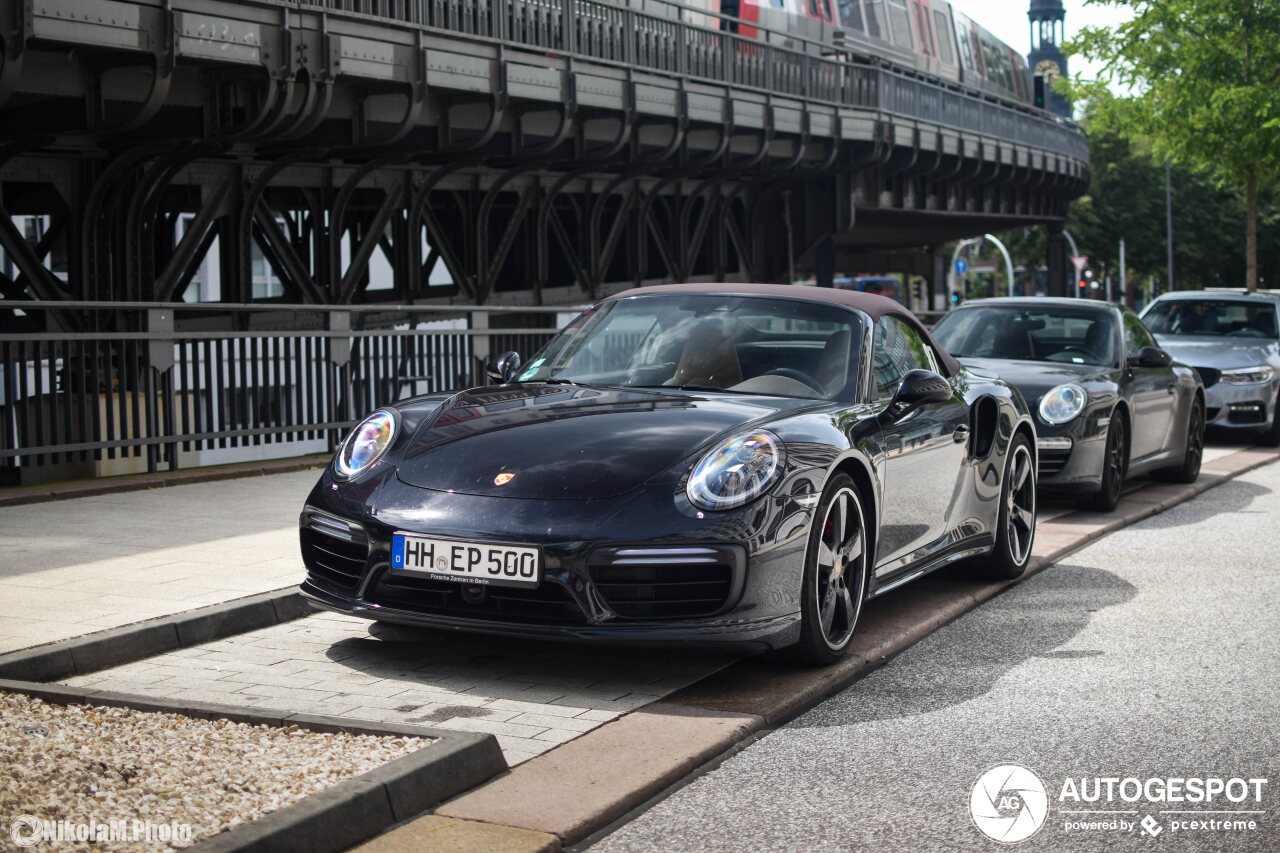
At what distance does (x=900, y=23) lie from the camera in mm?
36750

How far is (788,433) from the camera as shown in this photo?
18.6 ft

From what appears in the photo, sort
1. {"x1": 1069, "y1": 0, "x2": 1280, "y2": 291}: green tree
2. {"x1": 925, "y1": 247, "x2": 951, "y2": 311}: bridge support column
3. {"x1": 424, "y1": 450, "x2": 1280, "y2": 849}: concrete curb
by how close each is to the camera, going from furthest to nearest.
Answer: {"x1": 925, "y1": 247, "x2": 951, "y2": 311}: bridge support column, {"x1": 1069, "y1": 0, "x2": 1280, "y2": 291}: green tree, {"x1": 424, "y1": 450, "x2": 1280, "y2": 849}: concrete curb

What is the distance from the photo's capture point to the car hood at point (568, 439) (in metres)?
5.38

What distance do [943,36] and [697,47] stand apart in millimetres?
16161

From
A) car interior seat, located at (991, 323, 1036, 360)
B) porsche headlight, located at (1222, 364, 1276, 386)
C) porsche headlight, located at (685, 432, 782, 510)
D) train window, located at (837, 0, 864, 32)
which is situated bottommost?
porsche headlight, located at (1222, 364, 1276, 386)

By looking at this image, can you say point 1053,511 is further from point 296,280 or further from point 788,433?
point 296,280

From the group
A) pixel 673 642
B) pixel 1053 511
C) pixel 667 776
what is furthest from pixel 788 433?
pixel 1053 511

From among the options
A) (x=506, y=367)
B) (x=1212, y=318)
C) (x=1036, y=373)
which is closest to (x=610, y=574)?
(x=506, y=367)

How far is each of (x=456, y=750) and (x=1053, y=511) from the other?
766 cm

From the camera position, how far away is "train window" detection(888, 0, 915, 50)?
119 ft

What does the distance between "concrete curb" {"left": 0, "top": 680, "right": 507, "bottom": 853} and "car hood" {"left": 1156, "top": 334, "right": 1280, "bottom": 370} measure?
45.9 ft

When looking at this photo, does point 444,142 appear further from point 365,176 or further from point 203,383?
point 203,383

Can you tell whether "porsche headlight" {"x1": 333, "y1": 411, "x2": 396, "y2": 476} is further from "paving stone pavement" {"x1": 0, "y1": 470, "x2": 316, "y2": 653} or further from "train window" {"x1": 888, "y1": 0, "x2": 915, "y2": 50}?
"train window" {"x1": 888, "y1": 0, "x2": 915, "y2": 50}

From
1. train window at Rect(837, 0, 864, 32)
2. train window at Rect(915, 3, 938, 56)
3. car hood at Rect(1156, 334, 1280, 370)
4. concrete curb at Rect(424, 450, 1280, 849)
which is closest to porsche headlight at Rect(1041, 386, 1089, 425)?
concrete curb at Rect(424, 450, 1280, 849)
